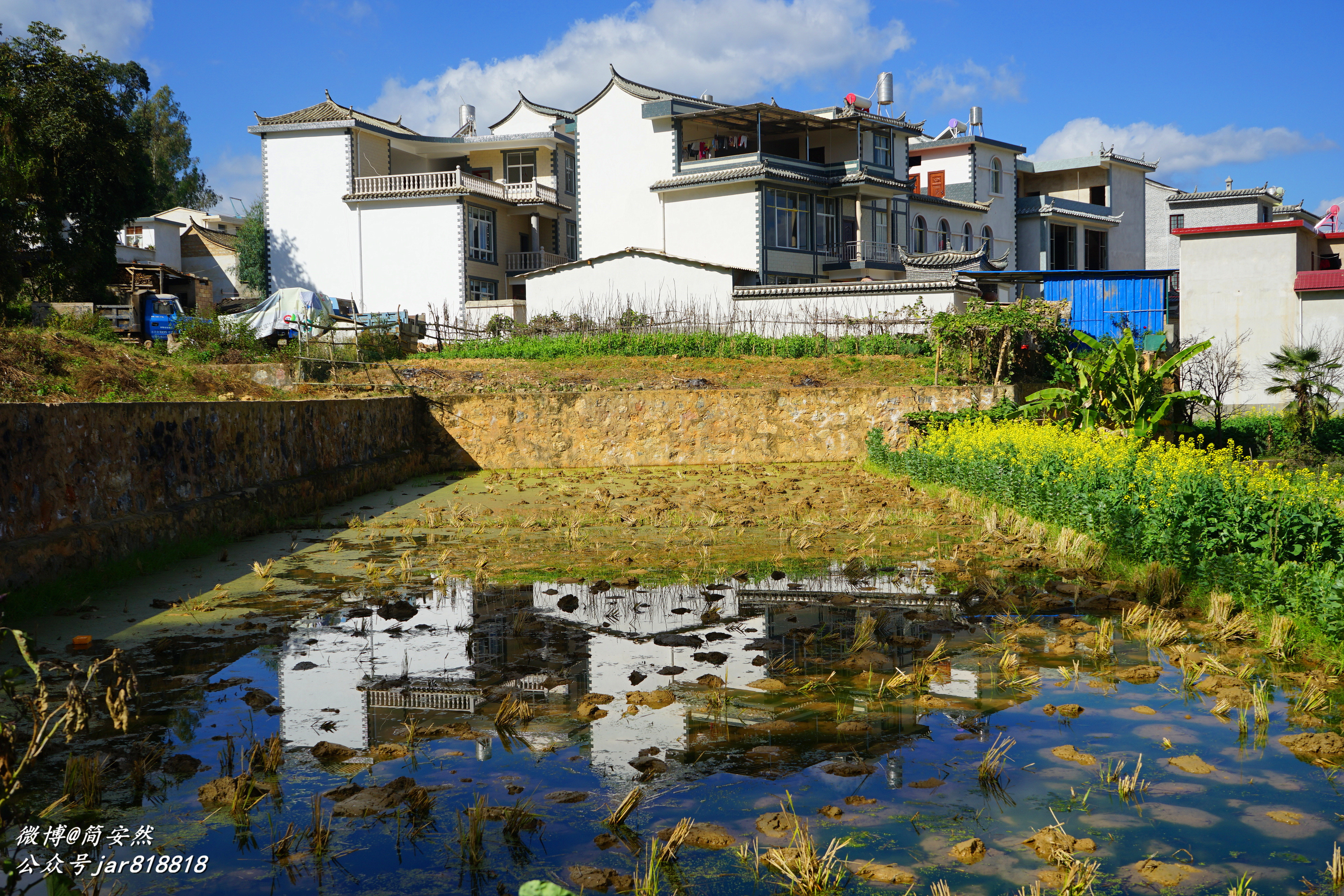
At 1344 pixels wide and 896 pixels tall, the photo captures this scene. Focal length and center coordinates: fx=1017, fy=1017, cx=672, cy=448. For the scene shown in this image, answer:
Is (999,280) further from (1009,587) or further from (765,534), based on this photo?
(1009,587)

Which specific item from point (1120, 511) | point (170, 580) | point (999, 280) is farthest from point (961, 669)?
point (999, 280)

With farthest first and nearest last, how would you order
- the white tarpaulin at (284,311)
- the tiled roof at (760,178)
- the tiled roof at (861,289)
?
the tiled roof at (760,178), the white tarpaulin at (284,311), the tiled roof at (861,289)

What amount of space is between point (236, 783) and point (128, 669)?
2427mm

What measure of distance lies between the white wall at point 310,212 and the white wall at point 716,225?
11.4m

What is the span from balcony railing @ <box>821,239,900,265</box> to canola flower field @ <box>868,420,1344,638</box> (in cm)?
2501

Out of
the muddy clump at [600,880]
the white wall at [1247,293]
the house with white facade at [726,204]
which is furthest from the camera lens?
the house with white facade at [726,204]

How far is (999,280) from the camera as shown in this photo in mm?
31953

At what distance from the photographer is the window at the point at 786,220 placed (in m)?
36.6

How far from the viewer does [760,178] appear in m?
35.7

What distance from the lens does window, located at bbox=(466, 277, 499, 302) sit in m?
39.1

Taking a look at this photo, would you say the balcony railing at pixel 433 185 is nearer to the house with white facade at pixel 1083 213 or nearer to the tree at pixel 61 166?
the tree at pixel 61 166

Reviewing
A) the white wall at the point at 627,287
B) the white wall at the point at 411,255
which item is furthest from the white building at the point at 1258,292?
the white wall at the point at 411,255

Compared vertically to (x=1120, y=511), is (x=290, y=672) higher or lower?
lower

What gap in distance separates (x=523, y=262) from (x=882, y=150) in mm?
15328
